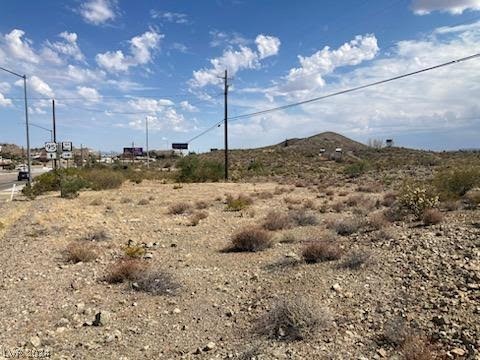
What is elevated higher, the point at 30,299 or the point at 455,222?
the point at 455,222

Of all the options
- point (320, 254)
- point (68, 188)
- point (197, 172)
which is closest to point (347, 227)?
point (320, 254)

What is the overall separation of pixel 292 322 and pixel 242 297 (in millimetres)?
2181

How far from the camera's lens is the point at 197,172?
169ft

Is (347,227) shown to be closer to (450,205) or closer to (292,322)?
(450,205)

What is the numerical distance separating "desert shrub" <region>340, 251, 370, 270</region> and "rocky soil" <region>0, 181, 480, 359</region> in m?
0.12

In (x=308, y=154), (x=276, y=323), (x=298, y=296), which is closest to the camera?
(x=276, y=323)

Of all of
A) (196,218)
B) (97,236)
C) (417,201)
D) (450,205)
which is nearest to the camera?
(97,236)

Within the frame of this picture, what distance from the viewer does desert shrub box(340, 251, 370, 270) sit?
10.5 meters

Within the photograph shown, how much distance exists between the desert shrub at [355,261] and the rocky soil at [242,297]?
0.40 feet

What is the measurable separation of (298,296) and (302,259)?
2.91 metres

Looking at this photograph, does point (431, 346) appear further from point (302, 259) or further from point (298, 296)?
point (302, 259)

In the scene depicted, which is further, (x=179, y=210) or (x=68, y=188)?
(x=68, y=188)

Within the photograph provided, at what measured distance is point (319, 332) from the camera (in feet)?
24.0

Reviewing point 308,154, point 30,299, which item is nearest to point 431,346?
point 30,299
